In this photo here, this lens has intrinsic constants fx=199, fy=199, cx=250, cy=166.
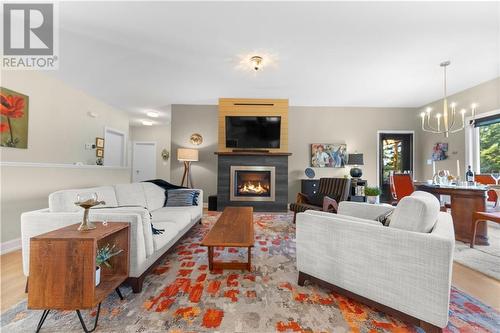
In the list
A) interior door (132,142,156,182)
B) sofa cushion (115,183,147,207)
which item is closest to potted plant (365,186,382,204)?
sofa cushion (115,183,147,207)

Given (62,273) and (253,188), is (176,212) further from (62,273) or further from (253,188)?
(253,188)

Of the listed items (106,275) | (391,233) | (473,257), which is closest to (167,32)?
(106,275)

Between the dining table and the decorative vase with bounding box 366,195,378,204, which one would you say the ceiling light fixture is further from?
the dining table

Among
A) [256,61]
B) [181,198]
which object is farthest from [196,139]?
[256,61]

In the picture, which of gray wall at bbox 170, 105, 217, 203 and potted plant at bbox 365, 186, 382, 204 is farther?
→ gray wall at bbox 170, 105, 217, 203

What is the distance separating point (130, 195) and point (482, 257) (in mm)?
4476

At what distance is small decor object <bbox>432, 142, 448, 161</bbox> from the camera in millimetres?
4543

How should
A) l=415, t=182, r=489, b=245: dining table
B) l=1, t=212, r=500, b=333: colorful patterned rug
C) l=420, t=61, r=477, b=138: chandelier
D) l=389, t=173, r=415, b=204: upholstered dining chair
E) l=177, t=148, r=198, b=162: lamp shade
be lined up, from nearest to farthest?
l=1, t=212, r=500, b=333: colorful patterned rug, l=415, t=182, r=489, b=245: dining table, l=420, t=61, r=477, b=138: chandelier, l=389, t=173, r=415, b=204: upholstered dining chair, l=177, t=148, r=198, b=162: lamp shade

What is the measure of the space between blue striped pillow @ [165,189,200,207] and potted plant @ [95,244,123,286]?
1.64 meters

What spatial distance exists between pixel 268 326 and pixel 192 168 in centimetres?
437

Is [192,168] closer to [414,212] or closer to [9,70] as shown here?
[9,70]

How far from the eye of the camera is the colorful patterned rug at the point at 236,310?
1.30m

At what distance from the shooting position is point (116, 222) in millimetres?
1581

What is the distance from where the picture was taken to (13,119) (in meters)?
2.76
